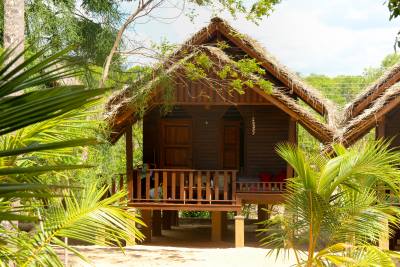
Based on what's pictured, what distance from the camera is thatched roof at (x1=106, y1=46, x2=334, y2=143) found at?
14.2 m

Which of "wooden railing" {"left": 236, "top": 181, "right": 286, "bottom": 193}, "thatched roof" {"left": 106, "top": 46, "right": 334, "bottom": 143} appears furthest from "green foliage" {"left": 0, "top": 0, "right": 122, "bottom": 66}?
"wooden railing" {"left": 236, "top": 181, "right": 286, "bottom": 193}

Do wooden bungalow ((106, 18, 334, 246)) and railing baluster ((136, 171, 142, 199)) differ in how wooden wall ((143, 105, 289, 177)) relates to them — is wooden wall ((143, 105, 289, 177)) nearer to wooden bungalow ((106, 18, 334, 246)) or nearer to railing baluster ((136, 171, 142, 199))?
wooden bungalow ((106, 18, 334, 246))

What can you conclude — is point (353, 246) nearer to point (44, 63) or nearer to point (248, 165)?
point (44, 63)

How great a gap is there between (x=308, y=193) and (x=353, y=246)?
29.9 inches

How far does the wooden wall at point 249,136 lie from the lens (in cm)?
1758

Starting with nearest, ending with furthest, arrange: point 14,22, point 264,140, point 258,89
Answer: point 14,22, point 258,89, point 264,140

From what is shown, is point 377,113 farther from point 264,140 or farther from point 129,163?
point 129,163

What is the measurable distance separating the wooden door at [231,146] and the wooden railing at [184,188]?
1.28m

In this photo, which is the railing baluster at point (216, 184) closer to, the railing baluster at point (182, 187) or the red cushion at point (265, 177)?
the railing baluster at point (182, 187)

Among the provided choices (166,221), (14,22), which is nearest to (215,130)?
(166,221)

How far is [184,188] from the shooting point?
15.2m

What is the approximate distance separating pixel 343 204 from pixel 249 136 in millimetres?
10570

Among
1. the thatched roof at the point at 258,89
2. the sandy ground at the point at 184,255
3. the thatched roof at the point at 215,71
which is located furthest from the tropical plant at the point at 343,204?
the thatched roof at the point at 258,89

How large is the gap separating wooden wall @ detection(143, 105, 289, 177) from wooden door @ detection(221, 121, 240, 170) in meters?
0.20
